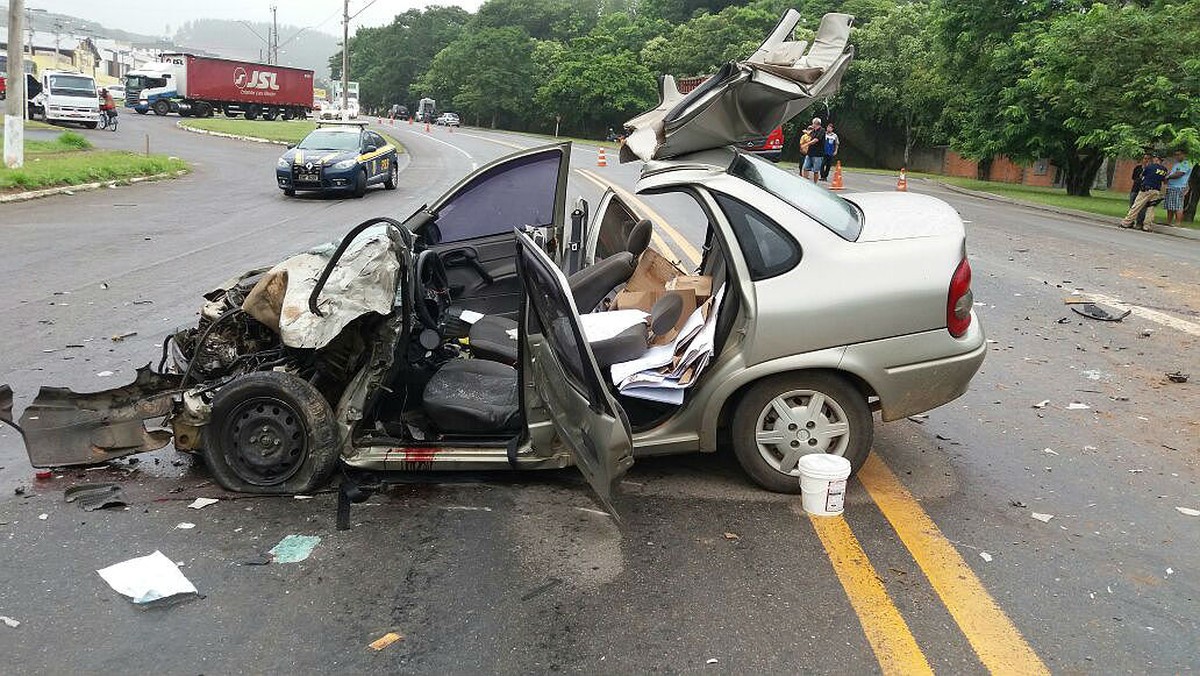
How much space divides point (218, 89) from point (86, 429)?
5765 cm

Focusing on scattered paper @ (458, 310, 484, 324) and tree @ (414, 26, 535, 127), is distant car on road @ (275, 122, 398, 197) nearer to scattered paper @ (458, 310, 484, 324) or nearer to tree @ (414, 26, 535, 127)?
scattered paper @ (458, 310, 484, 324)

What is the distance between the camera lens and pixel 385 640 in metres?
3.31

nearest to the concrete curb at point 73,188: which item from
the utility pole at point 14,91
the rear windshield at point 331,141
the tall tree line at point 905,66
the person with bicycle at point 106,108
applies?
the utility pole at point 14,91

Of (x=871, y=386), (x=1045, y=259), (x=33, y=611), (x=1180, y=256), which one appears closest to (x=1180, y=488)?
(x=871, y=386)

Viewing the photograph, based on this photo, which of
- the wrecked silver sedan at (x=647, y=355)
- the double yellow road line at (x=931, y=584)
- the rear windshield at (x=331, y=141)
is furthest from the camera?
the rear windshield at (x=331, y=141)

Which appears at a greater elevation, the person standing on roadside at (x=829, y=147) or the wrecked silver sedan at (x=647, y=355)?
the person standing on roadside at (x=829, y=147)

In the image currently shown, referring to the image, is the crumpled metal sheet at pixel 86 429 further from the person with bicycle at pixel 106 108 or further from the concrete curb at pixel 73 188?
the person with bicycle at pixel 106 108

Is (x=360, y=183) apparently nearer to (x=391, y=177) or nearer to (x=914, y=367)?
(x=391, y=177)

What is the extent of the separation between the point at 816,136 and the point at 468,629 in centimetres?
2269

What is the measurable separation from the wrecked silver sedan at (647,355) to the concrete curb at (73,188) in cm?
1510

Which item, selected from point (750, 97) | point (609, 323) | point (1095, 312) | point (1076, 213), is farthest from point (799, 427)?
point (1076, 213)

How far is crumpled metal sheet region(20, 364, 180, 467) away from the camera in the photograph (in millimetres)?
4816

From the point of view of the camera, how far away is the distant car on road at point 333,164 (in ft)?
65.3

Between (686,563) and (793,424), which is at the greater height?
(793,424)
